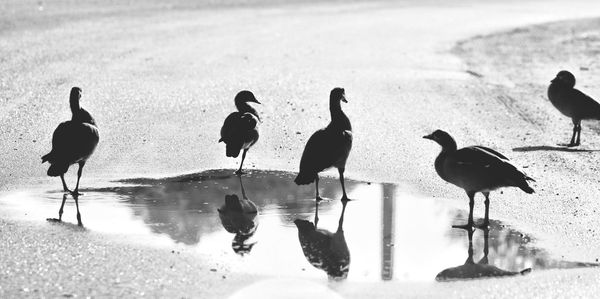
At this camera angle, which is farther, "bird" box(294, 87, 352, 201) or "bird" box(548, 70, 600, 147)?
"bird" box(548, 70, 600, 147)

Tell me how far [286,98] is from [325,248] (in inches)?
284

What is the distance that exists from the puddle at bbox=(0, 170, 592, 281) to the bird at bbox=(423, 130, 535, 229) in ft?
1.13

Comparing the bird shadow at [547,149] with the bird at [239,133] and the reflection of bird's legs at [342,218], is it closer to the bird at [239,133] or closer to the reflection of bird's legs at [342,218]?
the bird at [239,133]

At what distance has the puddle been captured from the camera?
7.93 meters

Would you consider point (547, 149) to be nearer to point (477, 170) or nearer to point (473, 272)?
point (477, 170)

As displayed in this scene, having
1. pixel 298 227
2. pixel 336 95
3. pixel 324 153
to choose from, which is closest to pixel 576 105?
pixel 336 95

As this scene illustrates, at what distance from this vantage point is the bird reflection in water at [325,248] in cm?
783

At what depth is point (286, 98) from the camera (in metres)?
15.4

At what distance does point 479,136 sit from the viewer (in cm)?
1298

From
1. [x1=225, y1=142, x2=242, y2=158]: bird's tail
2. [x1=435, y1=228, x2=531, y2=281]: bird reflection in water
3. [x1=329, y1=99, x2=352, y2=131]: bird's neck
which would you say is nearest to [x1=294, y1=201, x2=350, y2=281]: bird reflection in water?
[x1=435, y1=228, x2=531, y2=281]: bird reflection in water

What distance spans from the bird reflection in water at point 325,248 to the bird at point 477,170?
1.00m

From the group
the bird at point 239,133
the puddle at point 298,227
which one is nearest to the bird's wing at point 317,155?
the puddle at point 298,227

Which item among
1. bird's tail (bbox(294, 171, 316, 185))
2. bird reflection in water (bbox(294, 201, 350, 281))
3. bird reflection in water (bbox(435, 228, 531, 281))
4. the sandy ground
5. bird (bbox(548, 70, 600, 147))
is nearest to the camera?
bird reflection in water (bbox(435, 228, 531, 281))

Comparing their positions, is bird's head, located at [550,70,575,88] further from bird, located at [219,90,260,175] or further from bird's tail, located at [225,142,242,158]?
bird's tail, located at [225,142,242,158]
